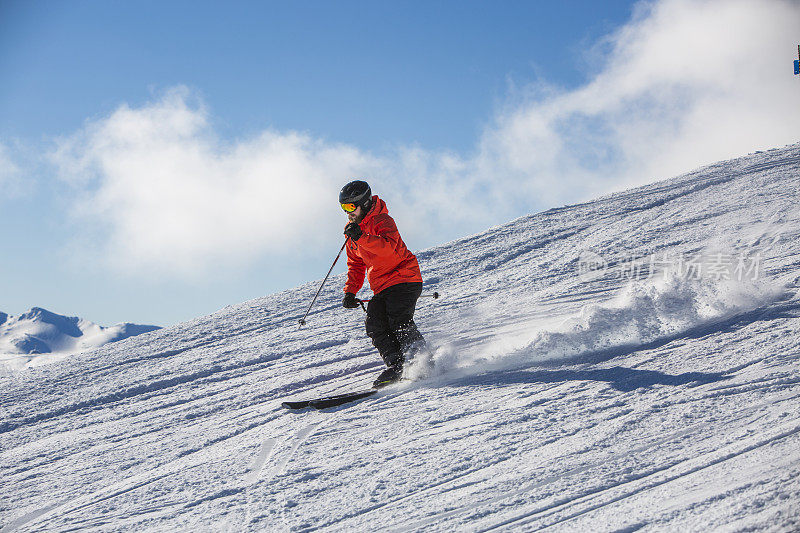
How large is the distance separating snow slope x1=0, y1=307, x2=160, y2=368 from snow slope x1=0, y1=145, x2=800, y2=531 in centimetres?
9472

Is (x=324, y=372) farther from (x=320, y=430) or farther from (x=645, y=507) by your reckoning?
(x=645, y=507)

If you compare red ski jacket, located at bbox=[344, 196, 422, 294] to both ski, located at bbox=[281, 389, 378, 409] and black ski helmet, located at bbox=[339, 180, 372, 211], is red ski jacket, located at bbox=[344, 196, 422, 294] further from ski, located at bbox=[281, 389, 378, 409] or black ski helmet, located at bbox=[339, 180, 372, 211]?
Result: ski, located at bbox=[281, 389, 378, 409]

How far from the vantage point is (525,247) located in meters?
9.33

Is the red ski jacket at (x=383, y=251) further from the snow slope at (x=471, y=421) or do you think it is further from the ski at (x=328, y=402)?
the ski at (x=328, y=402)

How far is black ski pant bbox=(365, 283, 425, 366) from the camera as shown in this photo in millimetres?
4391

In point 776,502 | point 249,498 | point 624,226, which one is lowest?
point 776,502

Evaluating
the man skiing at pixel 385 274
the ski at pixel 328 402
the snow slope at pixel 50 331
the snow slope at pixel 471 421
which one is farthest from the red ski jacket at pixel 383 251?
the snow slope at pixel 50 331

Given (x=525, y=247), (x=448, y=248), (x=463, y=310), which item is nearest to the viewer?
(x=463, y=310)

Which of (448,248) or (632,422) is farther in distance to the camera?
(448,248)

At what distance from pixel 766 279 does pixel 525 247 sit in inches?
171

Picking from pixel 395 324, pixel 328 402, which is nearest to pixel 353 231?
pixel 395 324

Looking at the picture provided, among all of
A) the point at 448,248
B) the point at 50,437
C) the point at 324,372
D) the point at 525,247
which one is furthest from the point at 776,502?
the point at 448,248

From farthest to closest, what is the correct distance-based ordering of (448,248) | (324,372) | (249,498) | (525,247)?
(448,248)
(525,247)
(324,372)
(249,498)

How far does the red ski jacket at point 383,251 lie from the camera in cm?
446
